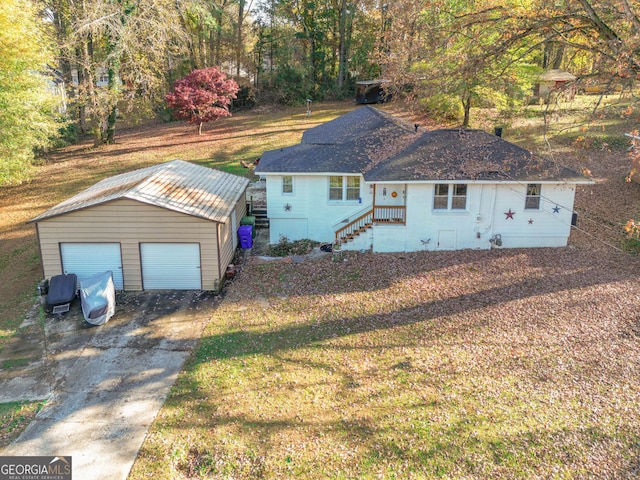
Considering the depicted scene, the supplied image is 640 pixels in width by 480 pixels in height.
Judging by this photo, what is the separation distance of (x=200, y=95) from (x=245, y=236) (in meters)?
17.6

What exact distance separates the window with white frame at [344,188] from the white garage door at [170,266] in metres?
5.99

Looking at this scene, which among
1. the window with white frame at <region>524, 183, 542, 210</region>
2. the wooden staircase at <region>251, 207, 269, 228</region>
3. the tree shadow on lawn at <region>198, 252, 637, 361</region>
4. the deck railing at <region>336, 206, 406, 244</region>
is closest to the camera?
the tree shadow on lawn at <region>198, 252, 637, 361</region>

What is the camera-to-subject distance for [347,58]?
46.0 metres

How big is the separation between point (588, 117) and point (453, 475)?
9.31m

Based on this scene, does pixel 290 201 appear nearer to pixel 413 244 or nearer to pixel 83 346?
pixel 413 244

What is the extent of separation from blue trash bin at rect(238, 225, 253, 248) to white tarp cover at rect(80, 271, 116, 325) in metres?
5.66

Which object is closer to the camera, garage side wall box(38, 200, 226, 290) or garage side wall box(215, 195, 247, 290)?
garage side wall box(38, 200, 226, 290)

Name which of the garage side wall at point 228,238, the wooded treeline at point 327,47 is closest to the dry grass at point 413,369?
the garage side wall at point 228,238

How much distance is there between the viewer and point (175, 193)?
16.2 metres

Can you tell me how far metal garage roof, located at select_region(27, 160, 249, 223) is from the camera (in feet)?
49.0

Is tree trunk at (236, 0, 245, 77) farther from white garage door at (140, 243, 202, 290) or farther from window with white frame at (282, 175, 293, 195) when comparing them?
white garage door at (140, 243, 202, 290)

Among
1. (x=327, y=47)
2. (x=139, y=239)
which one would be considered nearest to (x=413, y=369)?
(x=139, y=239)

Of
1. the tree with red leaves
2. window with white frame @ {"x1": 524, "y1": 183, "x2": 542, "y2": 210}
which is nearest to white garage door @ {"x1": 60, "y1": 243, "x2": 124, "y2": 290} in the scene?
window with white frame @ {"x1": 524, "y1": 183, "x2": 542, "y2": 210}

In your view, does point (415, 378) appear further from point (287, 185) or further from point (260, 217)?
point (260, 217)
